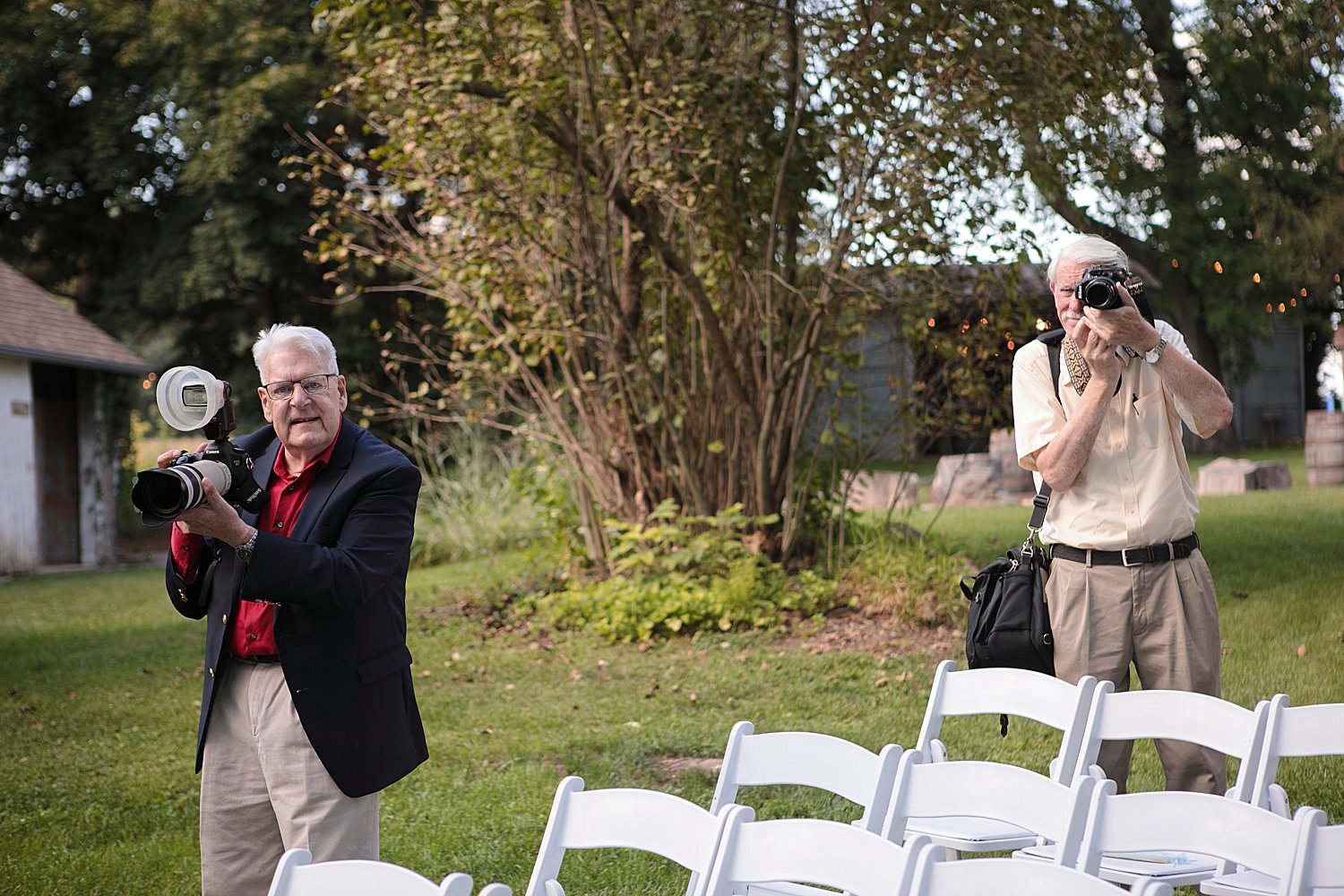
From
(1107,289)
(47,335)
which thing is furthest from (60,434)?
(1107,289)

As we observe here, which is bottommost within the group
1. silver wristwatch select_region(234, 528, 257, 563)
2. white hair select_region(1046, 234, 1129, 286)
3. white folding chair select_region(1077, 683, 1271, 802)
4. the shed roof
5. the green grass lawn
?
the green grass lawn

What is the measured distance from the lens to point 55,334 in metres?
16.6

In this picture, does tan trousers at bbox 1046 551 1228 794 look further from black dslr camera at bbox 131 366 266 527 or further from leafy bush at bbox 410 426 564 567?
leafy bush at bbox 410 426 564 567

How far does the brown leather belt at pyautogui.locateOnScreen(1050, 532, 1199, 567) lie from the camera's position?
11.4ft

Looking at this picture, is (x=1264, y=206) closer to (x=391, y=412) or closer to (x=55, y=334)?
(x=391, y=412)

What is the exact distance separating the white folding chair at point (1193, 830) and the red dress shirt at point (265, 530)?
1.84 meters

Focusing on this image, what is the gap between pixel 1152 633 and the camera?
354 cm

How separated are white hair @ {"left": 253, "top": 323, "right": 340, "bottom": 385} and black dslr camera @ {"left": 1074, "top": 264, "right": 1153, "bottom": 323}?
1.90m

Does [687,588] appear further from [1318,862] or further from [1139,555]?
[1318,862]

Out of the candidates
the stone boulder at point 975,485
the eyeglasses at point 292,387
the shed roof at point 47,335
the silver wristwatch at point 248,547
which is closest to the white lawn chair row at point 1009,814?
the silver wristwatch at point 248,547

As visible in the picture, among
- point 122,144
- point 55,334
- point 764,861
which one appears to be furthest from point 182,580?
point 122,144

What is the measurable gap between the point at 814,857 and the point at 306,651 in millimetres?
1234

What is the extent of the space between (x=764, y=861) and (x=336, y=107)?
20.0m

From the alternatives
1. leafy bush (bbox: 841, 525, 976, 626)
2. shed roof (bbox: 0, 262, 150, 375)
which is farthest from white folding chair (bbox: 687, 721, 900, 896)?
shed roof (bbox: 0, 262, 150, 375)
